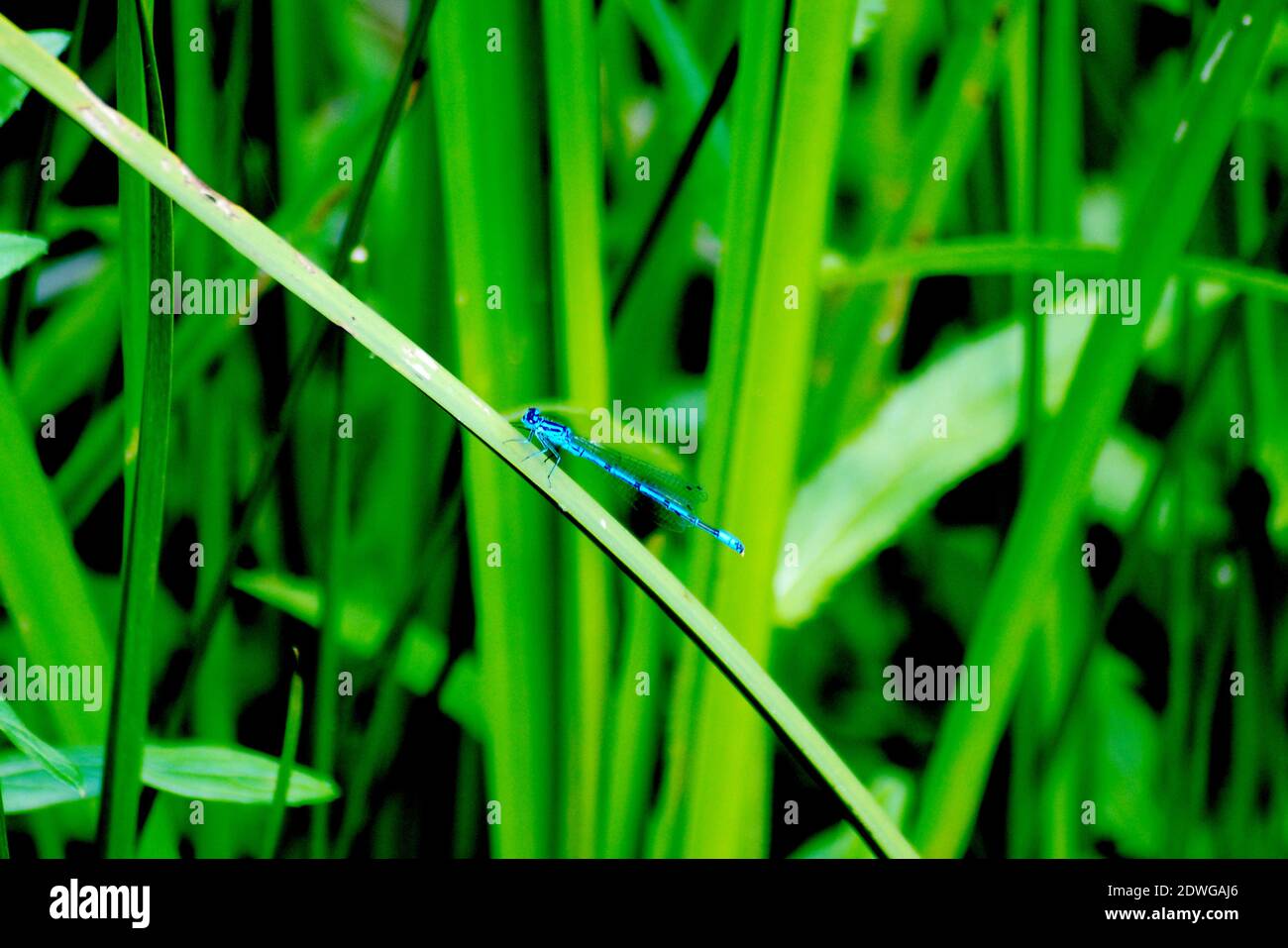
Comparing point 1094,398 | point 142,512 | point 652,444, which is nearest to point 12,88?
point 142,512

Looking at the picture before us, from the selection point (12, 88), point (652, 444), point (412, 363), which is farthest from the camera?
point (652, 444)

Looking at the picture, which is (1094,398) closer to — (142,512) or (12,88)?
(142,512)

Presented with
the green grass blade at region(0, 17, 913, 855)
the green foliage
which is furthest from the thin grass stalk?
the green grass blade at region(0, 17, 913, 855)

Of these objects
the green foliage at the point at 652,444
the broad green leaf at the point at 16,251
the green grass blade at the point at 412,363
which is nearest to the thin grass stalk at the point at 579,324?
the green foliage at the point at 652,444

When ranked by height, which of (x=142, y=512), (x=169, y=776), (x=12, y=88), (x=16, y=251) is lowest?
(x=169, y=776)

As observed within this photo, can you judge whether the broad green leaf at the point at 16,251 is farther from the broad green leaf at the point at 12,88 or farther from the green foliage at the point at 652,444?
the broad green leaf at the point at 12,88

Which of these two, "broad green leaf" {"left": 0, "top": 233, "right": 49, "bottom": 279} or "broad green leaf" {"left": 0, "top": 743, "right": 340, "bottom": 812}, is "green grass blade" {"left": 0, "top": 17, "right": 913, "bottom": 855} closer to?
"broad green leaf" {"left": 0, "top": 233, "right": 49, "bottom": 279}
